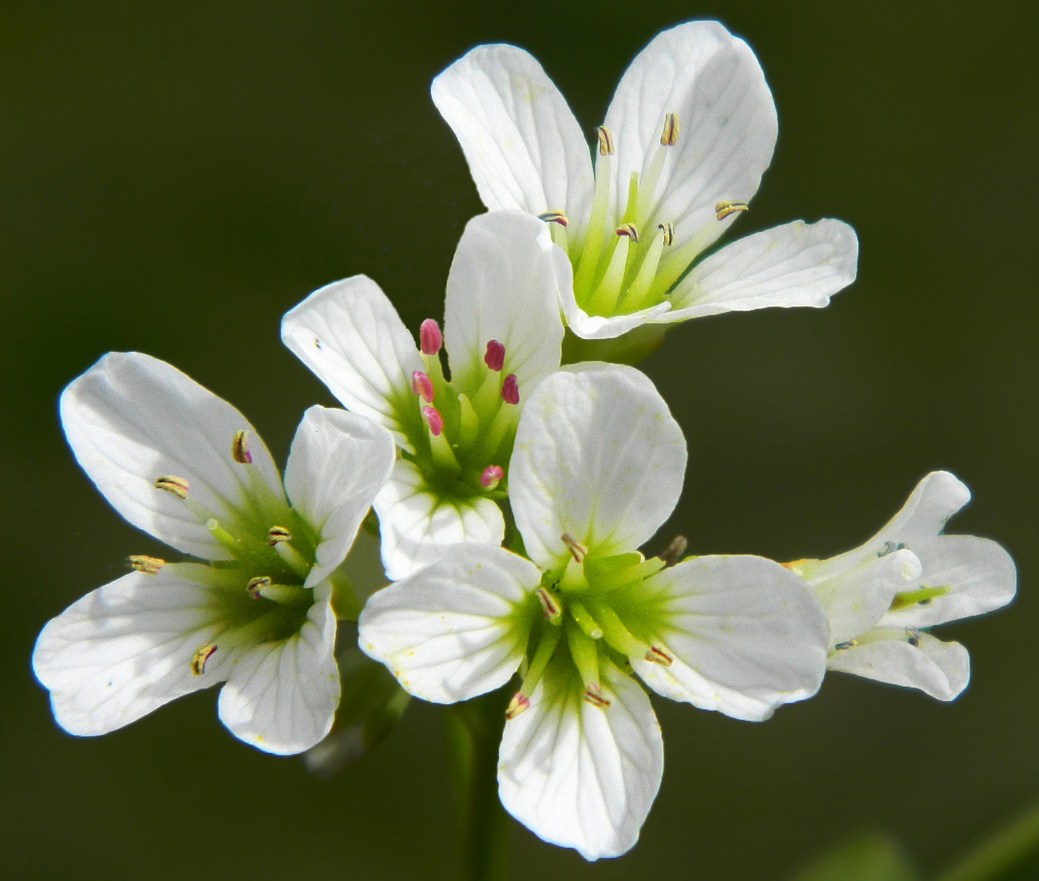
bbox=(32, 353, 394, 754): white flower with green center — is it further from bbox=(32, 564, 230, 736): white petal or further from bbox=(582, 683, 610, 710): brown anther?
bbox=(582, 683, 610, 710): brown anther

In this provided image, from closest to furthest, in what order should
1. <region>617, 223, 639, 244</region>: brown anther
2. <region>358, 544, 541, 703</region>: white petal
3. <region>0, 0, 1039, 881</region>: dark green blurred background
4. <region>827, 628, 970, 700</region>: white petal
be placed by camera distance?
1. <region>358, 544, 541, 703</region>: white petal
2. <region>827, 628, 970, 700</region>: white petal
3. <region>617, 223, 639, 244</region>: brown anther
4. <region>0, 0, 1039, 881</region>: dark green blurred background

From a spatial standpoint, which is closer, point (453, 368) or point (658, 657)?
point (658, 657)

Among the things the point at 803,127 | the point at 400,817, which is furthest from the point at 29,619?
the point at 803,127

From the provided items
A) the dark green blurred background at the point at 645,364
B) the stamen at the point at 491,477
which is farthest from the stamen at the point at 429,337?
the dark green blurred background at the point at 645,364

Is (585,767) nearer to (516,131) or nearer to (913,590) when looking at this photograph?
(913,590)

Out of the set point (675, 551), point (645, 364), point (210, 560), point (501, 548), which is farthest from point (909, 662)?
point (645, 364)

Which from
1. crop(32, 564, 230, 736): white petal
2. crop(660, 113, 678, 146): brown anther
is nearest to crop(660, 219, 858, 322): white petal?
crop(660, 113, 678, 146): brown anther

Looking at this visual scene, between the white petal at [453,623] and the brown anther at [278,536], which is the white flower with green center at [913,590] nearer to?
the white petal at [453,623]
